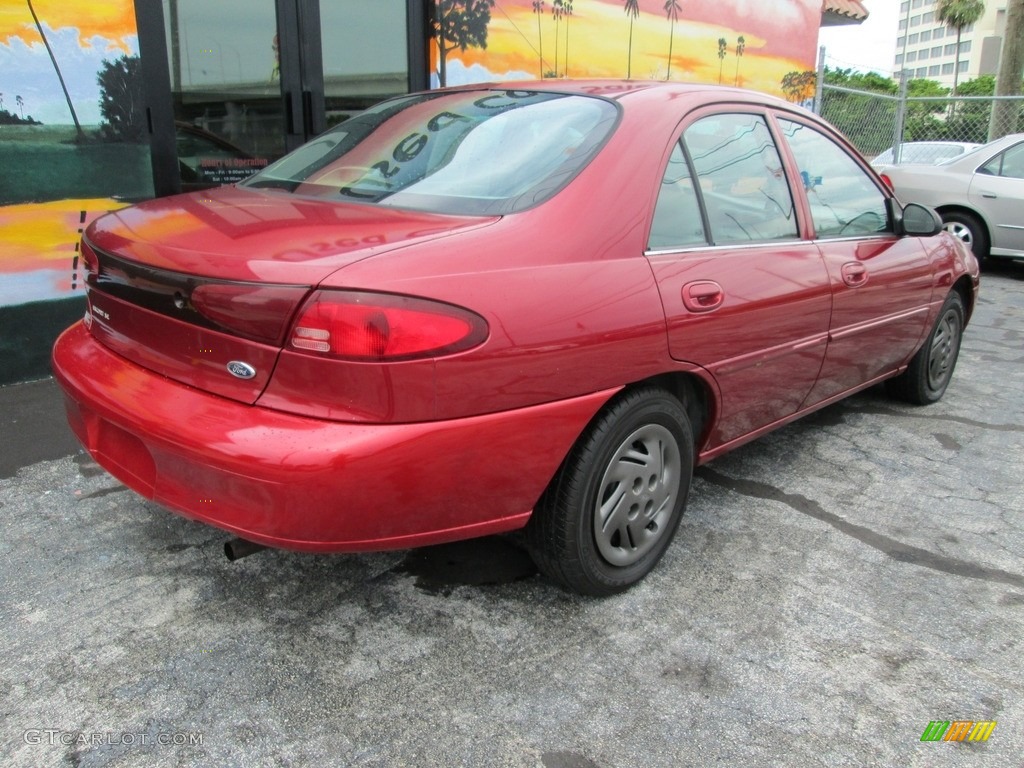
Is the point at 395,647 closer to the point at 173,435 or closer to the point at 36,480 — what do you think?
the point at 173,435

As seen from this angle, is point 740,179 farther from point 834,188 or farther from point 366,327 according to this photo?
point 366,327

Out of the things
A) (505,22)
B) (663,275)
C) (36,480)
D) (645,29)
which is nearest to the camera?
(663,275)

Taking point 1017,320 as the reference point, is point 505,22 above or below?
above

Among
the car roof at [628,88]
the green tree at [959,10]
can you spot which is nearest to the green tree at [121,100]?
the car roof at [628,88]

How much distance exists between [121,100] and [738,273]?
392cm

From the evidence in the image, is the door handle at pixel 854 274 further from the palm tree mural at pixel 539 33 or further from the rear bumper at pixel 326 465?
the palm tree mural at pixel 539 33

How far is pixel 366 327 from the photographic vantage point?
1.94m

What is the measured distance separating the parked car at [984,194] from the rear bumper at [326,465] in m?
8.03

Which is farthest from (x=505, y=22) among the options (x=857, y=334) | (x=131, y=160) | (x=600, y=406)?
(x=600, y=406)

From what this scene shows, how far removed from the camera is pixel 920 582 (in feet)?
9.36

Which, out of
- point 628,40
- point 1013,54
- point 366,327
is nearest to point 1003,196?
point 628,40

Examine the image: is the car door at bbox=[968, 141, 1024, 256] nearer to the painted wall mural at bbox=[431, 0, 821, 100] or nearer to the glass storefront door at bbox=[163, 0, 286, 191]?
the painted wall mural at bbox=[431, 0, 821, 100]

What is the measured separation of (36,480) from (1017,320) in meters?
7.43

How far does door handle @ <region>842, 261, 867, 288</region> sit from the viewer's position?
133 inches
